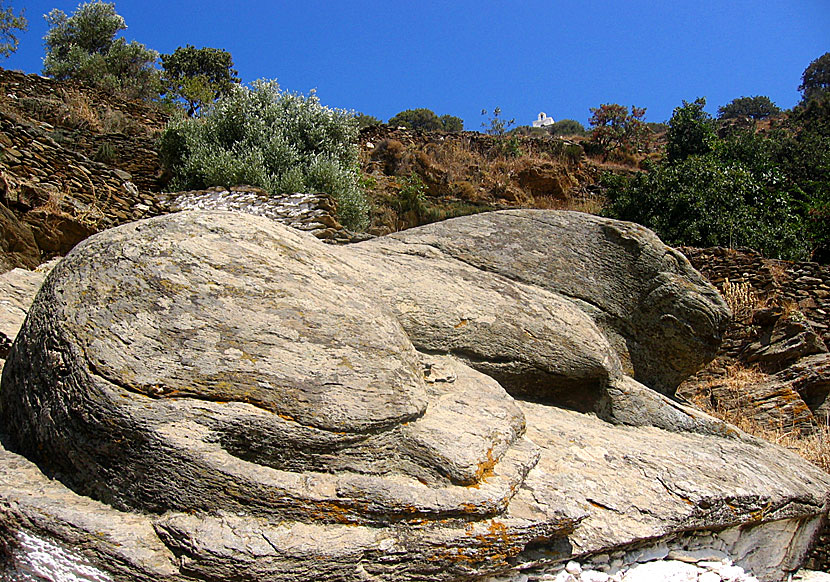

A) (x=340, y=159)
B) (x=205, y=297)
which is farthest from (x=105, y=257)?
(x=340, y=159)

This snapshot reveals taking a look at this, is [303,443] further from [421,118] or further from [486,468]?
[421,118]

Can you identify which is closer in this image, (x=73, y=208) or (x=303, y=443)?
(x=303, y=443)

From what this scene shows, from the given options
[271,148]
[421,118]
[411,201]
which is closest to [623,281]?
[271,148]

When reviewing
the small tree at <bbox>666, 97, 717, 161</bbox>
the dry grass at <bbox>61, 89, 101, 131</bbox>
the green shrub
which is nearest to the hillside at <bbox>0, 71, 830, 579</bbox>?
the green shrub

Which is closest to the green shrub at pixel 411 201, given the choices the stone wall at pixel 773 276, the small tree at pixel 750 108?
the stone wall at pixel 773 276

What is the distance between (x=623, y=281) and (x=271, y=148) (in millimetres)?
8016

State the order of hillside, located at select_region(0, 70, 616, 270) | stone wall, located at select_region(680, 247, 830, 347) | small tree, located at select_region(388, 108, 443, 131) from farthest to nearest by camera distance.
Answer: small tree, located at select_region(388, 108, 443, 131), stone wall, located at select_region(680, 247, 830, 347), hillside, located at select_region(0, 70, 616, 270)

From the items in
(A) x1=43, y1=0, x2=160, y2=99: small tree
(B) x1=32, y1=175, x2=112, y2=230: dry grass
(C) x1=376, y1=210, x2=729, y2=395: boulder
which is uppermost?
(A) x1=43, y1=0, x2=160, y2=99: small tree

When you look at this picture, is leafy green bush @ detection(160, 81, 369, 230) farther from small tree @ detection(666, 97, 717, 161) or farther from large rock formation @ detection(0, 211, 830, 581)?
small tree @ detection(666, 97, 717, 161)

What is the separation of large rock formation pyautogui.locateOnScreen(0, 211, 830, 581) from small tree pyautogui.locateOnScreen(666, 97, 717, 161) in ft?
64.7

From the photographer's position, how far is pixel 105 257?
360 cm

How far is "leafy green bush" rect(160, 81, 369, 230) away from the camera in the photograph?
448 inches

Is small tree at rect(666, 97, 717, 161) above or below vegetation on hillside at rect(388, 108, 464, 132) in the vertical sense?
below

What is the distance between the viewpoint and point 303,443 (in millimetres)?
3271
